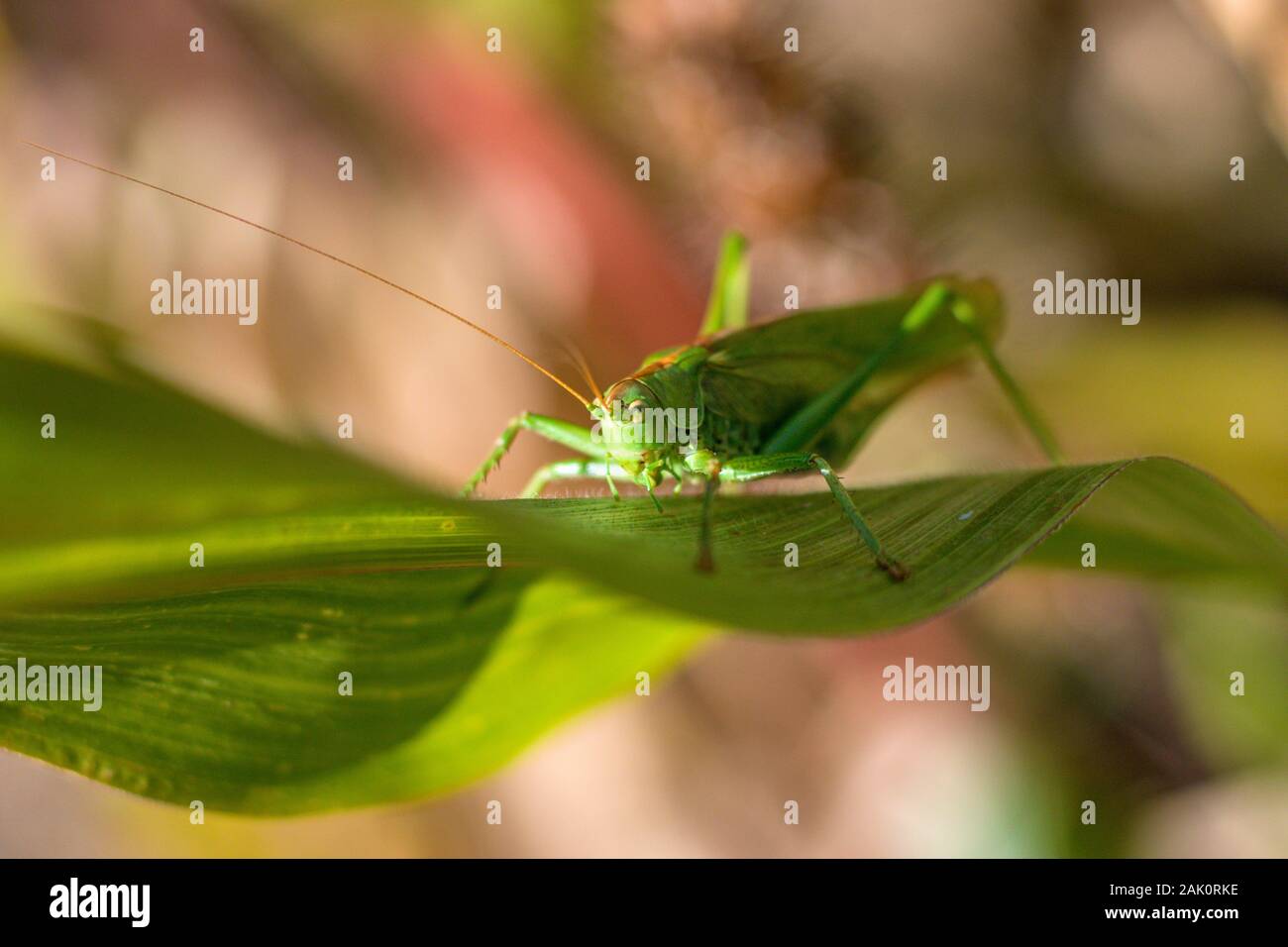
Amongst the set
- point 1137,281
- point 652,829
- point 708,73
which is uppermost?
point 708,73

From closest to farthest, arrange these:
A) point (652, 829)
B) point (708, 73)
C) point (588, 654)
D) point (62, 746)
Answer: point (62, 746) < point (588, 654) < point (708, 73) < point (652, 829)

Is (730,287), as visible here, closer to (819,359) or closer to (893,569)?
(819,359)

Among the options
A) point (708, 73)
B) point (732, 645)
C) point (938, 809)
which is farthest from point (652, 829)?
point (708, 73)

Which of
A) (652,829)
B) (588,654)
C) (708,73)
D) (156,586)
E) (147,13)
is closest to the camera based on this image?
(156,586)

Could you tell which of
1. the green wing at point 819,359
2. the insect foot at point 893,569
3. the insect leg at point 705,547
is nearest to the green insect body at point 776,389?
the green wing at point 819,359

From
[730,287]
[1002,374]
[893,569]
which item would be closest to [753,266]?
[730,287]

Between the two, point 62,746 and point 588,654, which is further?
point 588,654

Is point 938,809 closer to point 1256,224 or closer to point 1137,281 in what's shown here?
point 1137,281
